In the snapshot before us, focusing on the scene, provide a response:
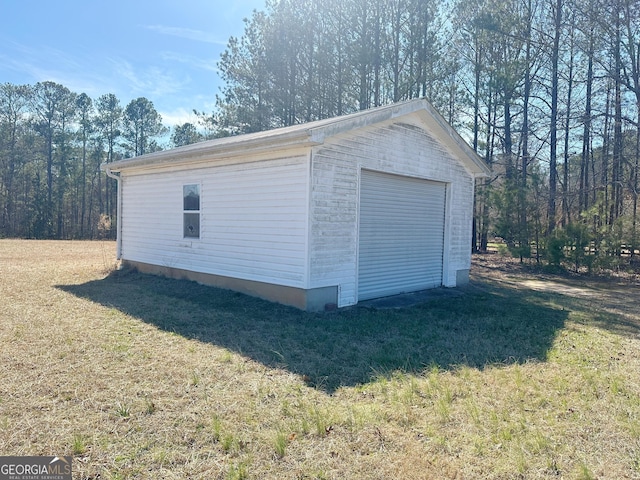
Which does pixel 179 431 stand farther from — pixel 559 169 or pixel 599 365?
pixel 559 169

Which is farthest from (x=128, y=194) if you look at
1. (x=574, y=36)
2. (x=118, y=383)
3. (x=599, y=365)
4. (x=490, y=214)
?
(x=574, y=36)

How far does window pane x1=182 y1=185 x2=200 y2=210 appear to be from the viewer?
356 inches

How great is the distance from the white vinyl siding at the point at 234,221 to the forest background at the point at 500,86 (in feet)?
33.3

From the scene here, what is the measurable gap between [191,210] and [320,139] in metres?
4.01

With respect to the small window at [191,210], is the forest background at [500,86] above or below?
above

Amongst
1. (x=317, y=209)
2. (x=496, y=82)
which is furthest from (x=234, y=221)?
(x=496, y=82)

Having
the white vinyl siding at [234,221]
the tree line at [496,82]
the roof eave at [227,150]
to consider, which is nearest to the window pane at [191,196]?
the white vinyl siding at [234,221]

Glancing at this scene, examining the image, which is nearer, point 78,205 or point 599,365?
point 599,365

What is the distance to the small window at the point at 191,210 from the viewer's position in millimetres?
9055

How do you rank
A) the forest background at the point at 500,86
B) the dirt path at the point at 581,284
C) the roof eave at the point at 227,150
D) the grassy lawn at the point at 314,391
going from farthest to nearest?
1. the forest background at the point at 500,86
2. the dirt path at the point at 581,284
3. the roof eave at the point at 227,150
4. the grassy lawn at the point at 314,391

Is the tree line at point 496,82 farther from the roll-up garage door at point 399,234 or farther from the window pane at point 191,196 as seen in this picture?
the window pane at point 191,196

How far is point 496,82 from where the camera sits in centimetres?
1608

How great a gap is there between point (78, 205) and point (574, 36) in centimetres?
3300

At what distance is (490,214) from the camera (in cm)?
1661
